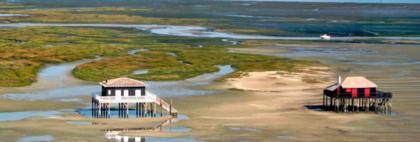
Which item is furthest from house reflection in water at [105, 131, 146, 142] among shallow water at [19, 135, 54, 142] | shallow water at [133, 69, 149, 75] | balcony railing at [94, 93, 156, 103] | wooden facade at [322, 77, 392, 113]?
shallow water at [133, 69, 149, 75]

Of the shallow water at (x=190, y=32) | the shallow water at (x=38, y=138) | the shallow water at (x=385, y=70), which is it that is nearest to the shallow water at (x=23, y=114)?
the shallow water at (x=38, y=138)

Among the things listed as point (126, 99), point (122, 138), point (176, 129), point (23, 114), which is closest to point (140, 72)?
point (126, 99)

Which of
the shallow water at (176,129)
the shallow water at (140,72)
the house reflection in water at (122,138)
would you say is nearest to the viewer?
the house reflection in water at (122,138)

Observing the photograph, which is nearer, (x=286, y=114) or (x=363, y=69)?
(x=286, y=114)

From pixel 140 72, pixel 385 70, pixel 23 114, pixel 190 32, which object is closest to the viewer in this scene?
pixel 23 114

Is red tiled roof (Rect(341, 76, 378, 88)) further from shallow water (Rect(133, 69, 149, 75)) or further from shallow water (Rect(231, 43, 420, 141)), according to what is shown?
shallow water (Rect(133, 69, 149, 75))

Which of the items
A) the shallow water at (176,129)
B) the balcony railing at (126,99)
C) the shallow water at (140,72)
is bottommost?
the shallow water at (176,129)

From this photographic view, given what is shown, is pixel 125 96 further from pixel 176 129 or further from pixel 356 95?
pixel 356 95

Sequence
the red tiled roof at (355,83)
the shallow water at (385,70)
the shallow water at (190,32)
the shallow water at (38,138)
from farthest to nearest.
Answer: the shallow water at (190,32), the red tiled roof at (355,83), the shallow water at (385,70), the shallow water at (38,138)

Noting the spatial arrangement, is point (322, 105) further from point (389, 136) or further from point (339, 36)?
point (339, 36)

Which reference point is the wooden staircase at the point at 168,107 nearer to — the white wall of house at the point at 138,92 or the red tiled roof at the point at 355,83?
the white wall of house at the point at 138,92

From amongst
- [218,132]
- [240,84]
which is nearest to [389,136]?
[218,132]
